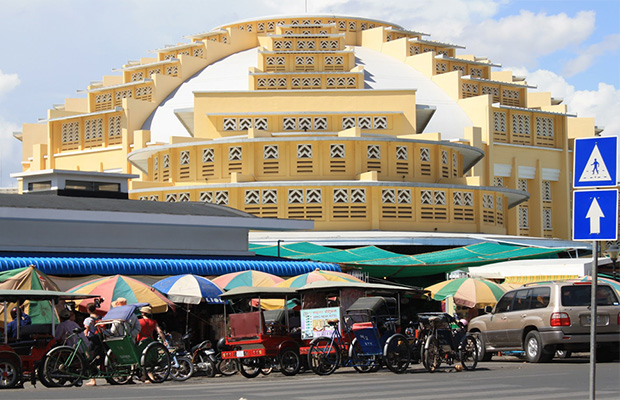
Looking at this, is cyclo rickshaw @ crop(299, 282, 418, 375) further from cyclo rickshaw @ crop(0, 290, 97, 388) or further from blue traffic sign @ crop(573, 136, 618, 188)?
blue traffic sign @ crop(573, 136, 618, 188)

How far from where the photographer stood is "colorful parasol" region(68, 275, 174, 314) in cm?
2244

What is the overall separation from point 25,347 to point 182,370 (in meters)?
3.00

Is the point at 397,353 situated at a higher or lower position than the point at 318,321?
lower

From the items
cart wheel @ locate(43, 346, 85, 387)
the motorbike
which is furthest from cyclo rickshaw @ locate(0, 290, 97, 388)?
the motorbike

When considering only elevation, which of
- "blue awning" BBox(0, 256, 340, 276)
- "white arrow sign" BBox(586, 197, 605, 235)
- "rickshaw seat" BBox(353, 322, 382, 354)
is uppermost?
"white arrow sign" BBox(586, 197, 605, 235)

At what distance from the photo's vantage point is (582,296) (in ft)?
67.6

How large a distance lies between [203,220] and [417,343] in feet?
40.7

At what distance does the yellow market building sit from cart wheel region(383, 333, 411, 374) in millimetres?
25327

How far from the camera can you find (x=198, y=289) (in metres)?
23.2

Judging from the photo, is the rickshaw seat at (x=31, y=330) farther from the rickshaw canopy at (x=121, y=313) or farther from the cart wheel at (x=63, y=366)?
the cart wheel at (x=63, y=366)

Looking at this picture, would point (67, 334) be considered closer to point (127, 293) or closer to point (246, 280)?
Answer: point (127, 293)

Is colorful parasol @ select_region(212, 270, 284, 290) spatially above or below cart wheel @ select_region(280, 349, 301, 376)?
above

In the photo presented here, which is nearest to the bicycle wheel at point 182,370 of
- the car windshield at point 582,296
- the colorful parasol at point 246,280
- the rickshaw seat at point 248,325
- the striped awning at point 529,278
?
the rickshaw seat at point 248,325

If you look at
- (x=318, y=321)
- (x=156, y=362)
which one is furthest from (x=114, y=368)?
(x=318, y=321)
